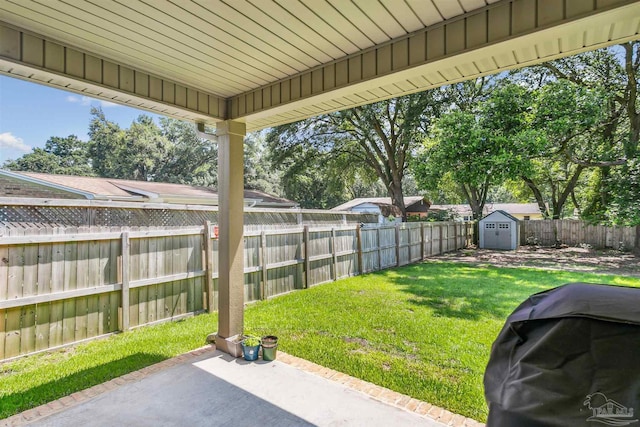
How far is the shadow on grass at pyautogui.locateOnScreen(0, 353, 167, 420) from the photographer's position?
2742 millimetres

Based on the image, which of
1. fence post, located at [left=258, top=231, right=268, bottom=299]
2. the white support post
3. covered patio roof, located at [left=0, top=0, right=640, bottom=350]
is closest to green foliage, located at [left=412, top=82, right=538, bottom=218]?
fence post, located at [left=258, top=231, right=268, bottom=299]

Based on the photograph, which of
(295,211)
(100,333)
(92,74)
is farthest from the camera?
(295,211)

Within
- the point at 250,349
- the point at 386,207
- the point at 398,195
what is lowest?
the point at 250,349

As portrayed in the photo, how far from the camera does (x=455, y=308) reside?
18.7 ft

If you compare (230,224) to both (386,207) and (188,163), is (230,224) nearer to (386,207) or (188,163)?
(386,207)

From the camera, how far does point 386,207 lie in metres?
21.8

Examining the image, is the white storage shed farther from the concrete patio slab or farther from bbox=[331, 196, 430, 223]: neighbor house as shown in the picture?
the concrete patio slab

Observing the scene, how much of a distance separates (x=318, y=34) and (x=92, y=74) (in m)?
1.82

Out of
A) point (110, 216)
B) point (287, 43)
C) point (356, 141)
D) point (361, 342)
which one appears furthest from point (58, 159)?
point (287, 43)

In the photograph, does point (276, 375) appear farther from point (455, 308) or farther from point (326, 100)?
point (455, 308)

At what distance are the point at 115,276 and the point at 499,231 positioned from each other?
14.6 metres

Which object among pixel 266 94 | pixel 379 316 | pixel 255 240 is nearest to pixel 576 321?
pixel 266 94

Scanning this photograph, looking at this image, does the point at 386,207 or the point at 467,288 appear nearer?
the point at 467,288

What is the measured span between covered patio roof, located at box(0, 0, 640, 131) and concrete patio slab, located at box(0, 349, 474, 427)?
→ 103 inches
